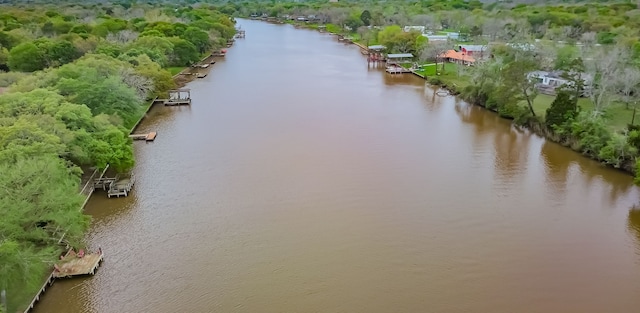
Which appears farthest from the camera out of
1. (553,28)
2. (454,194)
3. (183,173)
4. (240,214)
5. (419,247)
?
(553,28)

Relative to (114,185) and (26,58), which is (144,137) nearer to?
(114,185)

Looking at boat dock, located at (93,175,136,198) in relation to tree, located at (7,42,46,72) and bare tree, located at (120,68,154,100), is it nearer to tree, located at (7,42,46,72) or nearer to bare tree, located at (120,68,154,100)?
bare tree, located at (120,68,154,100)

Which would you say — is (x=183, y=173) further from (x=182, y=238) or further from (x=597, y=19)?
(x=597, y=19)

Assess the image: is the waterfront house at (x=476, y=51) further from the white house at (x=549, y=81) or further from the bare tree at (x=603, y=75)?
the bare tree at (x=603, y=75)

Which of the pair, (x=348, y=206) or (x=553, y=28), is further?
(x=553, y=28)

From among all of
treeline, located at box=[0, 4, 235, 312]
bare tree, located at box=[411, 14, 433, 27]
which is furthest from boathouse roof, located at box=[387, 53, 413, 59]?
bare tree, located at box=[411, 14, 433, 27]

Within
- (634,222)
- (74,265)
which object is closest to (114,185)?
(74,265)

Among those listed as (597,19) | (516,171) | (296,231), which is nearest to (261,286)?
(296,231)

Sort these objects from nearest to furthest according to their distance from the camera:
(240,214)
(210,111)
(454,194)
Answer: (240,214), (454,194), (210,111)
